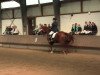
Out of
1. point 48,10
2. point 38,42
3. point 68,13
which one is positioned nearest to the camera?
point 38,42

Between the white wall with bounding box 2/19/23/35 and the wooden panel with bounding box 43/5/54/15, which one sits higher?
the wooden panel with bounding box 43/5/54/15

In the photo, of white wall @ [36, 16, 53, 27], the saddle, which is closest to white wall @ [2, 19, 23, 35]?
white wall @ [36, 16, 53, 27]

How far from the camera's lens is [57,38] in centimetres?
1816

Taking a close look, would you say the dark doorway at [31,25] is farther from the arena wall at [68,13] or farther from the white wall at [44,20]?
the white wall at [44,20]

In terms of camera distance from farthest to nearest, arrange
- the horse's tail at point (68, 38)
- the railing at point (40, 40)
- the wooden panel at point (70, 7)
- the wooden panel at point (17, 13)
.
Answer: the wooden panel at point (17, 13) < the wooden panel at point (70, 7) < the horse's tail at point (68, 38) < the railing at point (40, 40)

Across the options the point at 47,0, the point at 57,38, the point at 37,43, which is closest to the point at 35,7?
the point at 47,0

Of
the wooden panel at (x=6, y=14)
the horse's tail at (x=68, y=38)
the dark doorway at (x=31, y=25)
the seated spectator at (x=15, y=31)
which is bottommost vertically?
the horse's tail at (x=68, y=38)

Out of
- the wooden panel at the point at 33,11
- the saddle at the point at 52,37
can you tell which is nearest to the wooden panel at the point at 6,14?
the wooden panel at the point at 33,11

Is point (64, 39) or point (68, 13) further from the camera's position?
point (68, 13)

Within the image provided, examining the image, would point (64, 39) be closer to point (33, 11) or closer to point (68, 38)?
point (68, 38)

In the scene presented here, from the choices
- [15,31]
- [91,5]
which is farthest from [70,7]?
[15,31]

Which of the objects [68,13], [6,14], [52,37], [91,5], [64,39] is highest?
[91,5]

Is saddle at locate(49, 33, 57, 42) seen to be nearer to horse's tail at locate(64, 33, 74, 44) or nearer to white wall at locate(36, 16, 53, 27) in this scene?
horse's tail at locate(64, 33, 74, 44)

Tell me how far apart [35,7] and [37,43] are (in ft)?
28.7
